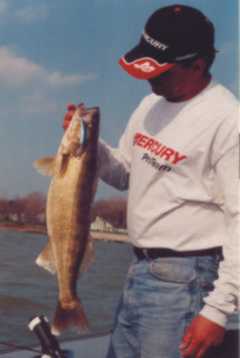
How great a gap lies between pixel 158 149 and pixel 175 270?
33 centimetres

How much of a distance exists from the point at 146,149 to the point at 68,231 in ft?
1.09

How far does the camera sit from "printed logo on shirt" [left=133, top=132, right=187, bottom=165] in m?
1.89

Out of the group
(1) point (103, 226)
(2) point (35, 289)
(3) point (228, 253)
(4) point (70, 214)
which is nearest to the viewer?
(3) point (228, 253)

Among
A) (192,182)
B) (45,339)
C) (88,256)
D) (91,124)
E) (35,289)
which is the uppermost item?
(91,124)

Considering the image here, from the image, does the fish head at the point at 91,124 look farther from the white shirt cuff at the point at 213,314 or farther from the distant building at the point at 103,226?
the distant building at the point at 103,226

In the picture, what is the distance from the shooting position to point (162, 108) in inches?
79.0

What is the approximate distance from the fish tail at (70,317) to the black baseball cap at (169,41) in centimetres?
70

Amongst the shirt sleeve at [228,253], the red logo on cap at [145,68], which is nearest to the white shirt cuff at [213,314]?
the shirt sleeve at [228,253]

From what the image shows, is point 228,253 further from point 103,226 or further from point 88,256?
point 103,226

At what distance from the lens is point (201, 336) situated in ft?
5.88

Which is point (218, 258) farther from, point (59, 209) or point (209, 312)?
→ point (59, 209)

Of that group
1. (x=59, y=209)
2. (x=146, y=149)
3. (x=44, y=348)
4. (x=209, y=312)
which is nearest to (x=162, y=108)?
(x=146, y=149)

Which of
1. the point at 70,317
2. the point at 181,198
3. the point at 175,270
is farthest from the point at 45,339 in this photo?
the point at 181,198

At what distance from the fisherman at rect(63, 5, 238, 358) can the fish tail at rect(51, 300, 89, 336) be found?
0.15 metres
